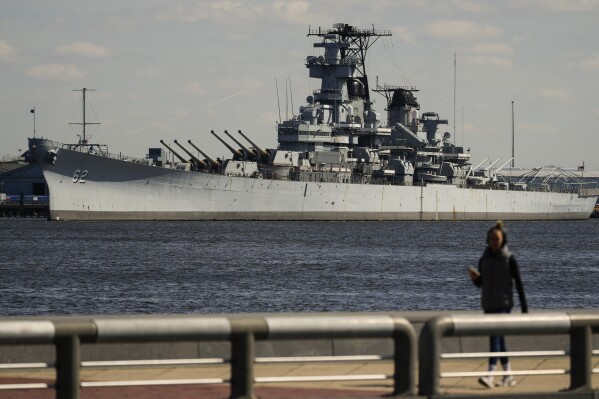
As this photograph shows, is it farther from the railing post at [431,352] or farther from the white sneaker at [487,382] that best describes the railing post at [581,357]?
the railing post at [431,352]

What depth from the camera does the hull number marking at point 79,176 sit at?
90.5m

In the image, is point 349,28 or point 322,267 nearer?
point 322,267

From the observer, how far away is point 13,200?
12488cm

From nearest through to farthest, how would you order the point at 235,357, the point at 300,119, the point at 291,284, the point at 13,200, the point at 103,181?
the point at 235,357, the point at 291,284, the point at 103,181, the point at 300,119, the point at 13,200

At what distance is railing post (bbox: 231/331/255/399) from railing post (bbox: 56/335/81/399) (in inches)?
37.9

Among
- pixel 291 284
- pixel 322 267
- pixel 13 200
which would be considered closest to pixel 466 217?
pixel 13 200

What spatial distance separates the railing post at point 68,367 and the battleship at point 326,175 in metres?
82.9

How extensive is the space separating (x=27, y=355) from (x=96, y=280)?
2727 centimetres

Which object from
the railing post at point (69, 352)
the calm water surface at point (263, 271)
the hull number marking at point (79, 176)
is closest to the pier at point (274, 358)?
the railing post at point (69, 352)

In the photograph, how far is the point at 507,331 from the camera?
809 cm

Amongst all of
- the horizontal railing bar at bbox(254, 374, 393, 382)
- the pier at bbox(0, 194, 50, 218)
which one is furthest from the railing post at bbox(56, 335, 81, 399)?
the pier at bbox(0, 194, 50, 218)

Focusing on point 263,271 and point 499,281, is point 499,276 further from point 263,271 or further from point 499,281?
point 263,271

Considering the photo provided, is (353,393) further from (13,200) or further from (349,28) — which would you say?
(13,200)

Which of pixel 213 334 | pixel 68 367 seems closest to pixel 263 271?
pixel 213 334
